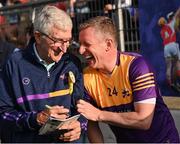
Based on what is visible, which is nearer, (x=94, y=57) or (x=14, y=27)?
(x=94, y=57)

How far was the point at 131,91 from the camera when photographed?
145 inches

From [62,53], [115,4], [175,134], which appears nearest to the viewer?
[62,53]

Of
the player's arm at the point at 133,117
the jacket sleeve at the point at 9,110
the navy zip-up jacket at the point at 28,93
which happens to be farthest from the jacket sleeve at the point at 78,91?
the jacket sleeve at the point at 9,110

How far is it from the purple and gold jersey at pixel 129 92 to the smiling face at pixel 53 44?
36 cm

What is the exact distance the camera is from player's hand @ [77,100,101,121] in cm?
359

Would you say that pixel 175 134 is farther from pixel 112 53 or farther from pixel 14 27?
pixel 14 27

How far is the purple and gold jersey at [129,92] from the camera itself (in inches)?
145

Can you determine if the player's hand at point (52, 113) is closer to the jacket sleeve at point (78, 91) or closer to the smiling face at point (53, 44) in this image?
the jacket sleeve at point (78, 91)

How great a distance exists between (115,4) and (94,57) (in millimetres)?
4684

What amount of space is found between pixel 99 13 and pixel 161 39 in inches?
64.9

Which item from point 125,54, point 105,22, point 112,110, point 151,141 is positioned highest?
point 105,22

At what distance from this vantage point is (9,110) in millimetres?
3566

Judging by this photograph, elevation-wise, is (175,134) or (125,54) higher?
(125,54)

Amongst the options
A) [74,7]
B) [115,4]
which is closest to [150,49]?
[115,4]
